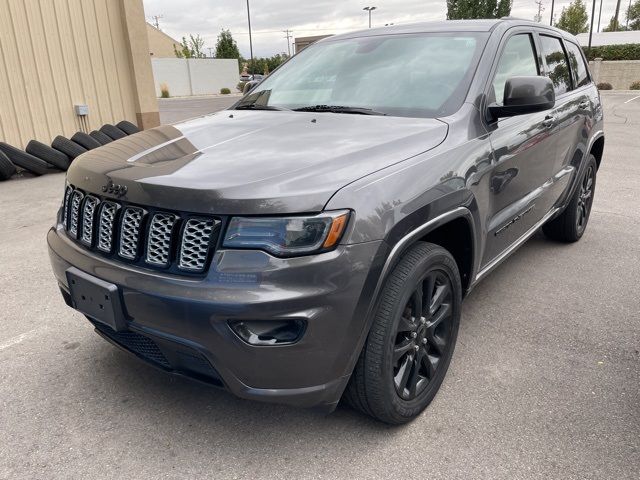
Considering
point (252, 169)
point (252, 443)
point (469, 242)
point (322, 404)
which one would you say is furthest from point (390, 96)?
point (252, 443)

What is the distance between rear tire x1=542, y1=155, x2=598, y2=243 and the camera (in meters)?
4.58

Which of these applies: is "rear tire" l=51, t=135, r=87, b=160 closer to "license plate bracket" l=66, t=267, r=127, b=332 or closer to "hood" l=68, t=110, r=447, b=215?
"hood" l=68, t=110, r=447, b=215

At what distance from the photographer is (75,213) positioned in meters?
2.49

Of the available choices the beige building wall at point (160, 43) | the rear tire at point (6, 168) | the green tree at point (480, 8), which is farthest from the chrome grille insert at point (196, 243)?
the beige building wall at point (160, 43)

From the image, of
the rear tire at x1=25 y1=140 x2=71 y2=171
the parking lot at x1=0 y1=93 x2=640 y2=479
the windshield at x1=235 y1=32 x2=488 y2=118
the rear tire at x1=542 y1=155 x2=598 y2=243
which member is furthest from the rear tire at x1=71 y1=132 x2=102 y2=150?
the rear tire at x1=542 y1=155 x2=598 y2=243

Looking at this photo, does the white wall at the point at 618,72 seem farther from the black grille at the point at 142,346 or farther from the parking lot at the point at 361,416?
the black grille at the point at 142,346

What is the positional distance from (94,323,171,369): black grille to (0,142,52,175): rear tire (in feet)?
22.9

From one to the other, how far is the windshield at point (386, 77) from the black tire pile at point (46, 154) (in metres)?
5.84

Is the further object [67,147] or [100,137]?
[100,137]

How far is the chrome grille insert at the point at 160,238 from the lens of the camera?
6.49 ft

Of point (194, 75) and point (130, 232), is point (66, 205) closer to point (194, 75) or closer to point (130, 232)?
point (130, 232)

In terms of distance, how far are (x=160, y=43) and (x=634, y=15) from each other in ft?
211

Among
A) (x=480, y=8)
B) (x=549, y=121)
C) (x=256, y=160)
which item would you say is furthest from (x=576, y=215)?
(x=480, y=8)

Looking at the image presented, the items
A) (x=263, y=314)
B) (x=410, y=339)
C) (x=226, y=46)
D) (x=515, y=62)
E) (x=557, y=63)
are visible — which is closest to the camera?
(x=263, y=314)
